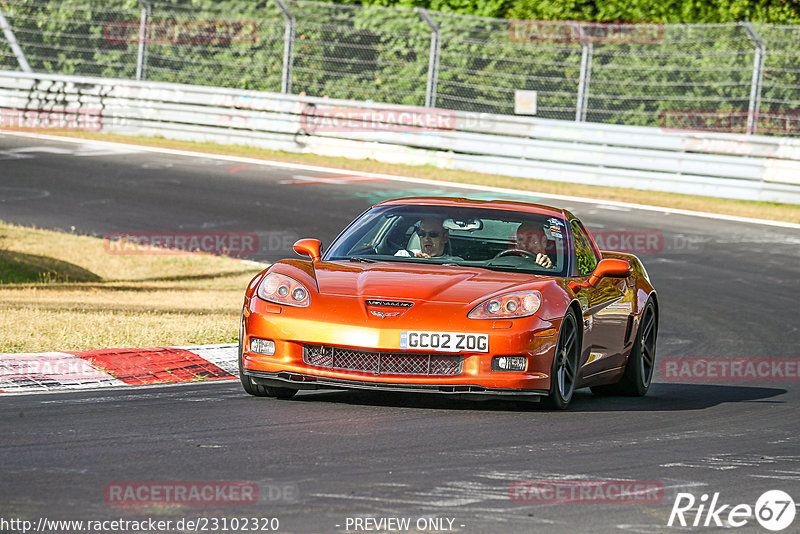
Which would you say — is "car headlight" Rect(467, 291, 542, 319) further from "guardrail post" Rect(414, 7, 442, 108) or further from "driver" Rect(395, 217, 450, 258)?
"guardrail post" Rect(414, 7, 442, 108)

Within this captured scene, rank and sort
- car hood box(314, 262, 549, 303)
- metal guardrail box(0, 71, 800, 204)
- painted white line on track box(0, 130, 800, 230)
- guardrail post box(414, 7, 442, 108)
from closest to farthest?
car hood box(314, 262, 549, 303) → painted white line on track box(0, 130, 800, 230) → metal guardrail box(0, 71, 800, 204) → guardrail post box(414, 7, 442, 108)

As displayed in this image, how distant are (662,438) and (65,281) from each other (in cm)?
894

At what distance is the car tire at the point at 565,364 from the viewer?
749cm

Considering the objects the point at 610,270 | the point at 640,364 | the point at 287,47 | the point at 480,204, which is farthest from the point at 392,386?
the point at 287,47

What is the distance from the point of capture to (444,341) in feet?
23.6

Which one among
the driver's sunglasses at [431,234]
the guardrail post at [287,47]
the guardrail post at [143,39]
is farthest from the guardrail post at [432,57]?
the driver's sunglasses at [431,234]

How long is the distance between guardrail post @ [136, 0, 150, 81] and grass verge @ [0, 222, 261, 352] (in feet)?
30.6

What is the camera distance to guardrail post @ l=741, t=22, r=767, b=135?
67.6 feet

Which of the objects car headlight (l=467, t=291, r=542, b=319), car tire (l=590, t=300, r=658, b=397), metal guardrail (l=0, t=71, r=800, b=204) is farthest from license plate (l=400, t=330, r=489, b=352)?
metal guardrail (l=0, t=71, r=800, b=204)

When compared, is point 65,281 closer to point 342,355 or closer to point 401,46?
point 342,355

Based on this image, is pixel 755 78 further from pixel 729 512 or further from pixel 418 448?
pixel 729 512

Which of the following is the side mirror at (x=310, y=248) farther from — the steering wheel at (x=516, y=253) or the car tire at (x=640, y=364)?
the car tire at (x=640, y=364)

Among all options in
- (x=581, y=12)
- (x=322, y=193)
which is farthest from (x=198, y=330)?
(x=581, y=12)

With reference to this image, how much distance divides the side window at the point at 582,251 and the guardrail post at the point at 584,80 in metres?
13.0
